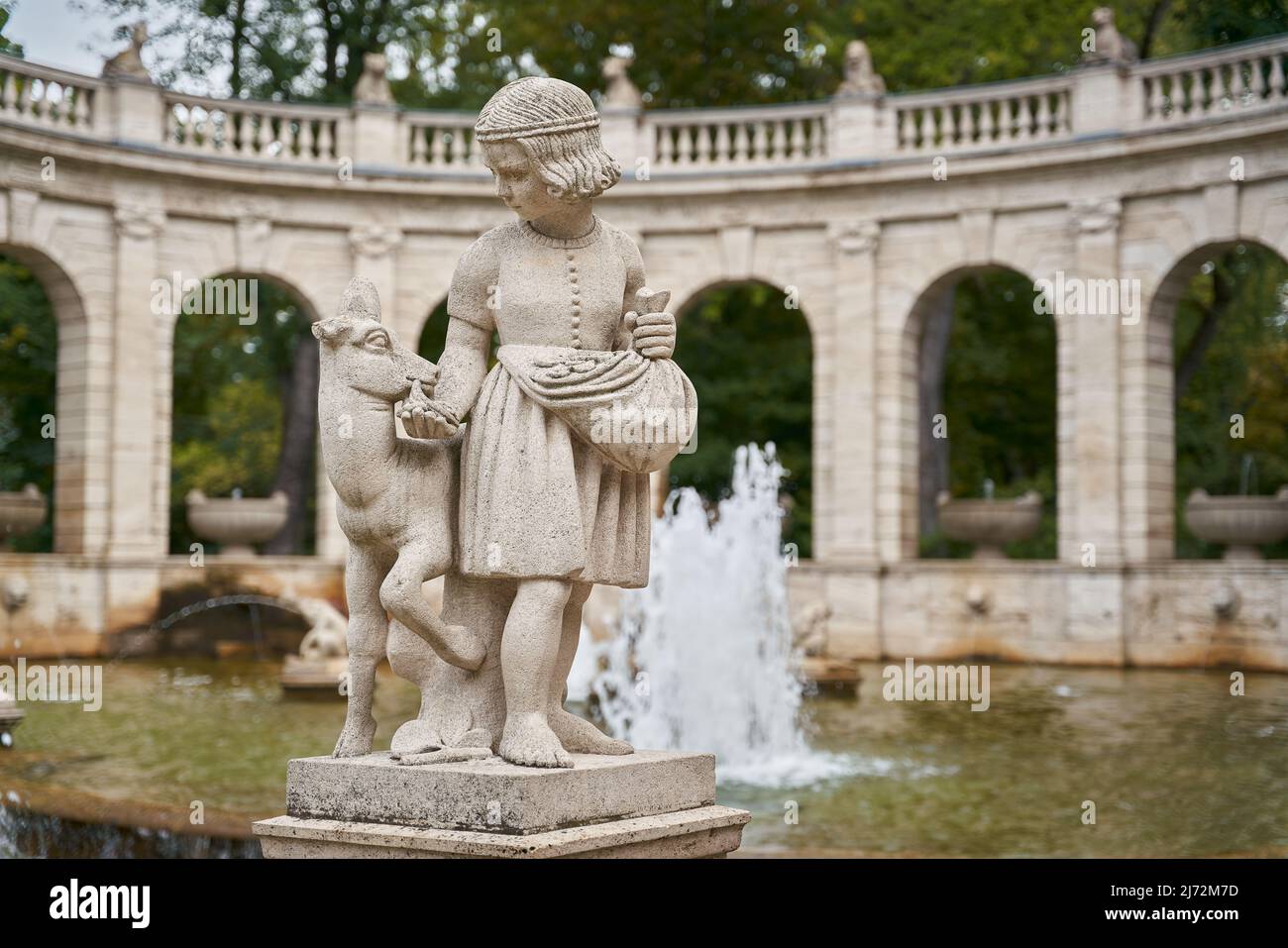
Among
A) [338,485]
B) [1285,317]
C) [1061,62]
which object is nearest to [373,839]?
[338,485]

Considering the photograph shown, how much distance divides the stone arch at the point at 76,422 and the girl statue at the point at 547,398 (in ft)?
51.6

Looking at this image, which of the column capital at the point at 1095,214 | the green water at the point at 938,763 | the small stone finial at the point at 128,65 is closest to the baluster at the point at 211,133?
the small stone finial at the point at 128,65

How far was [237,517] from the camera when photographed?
21312 millimetres

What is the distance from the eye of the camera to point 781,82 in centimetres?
2784

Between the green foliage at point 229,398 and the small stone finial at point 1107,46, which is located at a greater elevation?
the small stone finial at point 1107,46

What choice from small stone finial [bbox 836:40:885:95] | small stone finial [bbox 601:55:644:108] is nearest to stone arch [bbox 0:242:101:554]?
small stone finial [bbox 601:55:644:108]

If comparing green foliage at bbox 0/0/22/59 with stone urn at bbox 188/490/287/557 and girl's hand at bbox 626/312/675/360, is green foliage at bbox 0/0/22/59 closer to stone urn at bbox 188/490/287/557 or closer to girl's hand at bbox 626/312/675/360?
stone urn at bbox 188/490/287/557

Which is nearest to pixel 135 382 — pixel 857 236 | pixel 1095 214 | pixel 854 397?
pixel 854 397

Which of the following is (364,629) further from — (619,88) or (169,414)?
(619,88)

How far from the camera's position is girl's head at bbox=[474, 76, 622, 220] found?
565cm

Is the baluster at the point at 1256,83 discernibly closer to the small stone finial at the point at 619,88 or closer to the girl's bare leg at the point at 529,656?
the small stone finial at the point at 619,88

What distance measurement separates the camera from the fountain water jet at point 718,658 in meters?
12.8

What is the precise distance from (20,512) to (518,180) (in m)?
15.7
